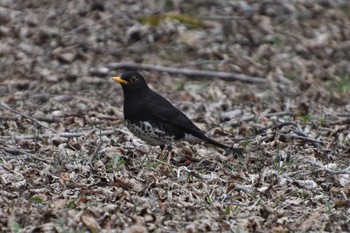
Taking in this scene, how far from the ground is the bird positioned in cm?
14

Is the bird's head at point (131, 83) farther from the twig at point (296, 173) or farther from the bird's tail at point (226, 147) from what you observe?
the twig at point (296, 173)

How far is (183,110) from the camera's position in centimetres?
1105

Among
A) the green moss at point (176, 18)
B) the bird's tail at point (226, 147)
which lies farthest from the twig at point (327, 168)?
the green moss at point (176, 18)

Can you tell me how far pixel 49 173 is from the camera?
7754 mm

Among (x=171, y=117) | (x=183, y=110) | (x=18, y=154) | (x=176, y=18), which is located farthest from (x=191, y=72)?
(x=18, y=154)

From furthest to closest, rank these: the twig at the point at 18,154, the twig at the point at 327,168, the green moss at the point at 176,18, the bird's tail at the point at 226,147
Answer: the green moss at the point at 176,18, the bird's tail at the point at 226,147, the twig at the point at 327,168, the twig at the point at 18,154

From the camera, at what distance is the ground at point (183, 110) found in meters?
6.92

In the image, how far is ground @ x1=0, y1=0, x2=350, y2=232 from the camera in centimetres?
692

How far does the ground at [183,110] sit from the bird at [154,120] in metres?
0.14

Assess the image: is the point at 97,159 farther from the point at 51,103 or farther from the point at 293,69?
the point at 293,69

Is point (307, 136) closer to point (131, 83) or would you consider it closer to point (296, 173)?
point (296, 173)

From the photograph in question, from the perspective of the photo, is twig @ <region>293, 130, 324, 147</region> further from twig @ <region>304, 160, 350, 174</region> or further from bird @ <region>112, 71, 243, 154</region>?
bird @ <region>112, 71, 243, 154</region>

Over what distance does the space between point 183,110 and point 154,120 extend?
6.26ft

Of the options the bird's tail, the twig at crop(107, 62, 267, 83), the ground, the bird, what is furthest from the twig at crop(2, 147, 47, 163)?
the twig at crop(107, 62, 267, 83)
